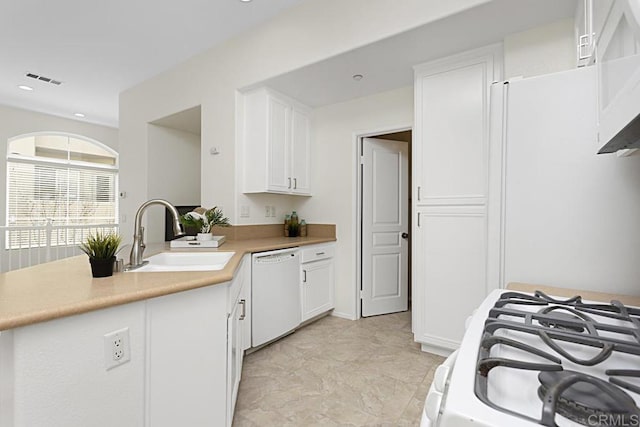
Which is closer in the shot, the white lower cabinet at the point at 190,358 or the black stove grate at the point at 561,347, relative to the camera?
the black stove grate at the point at 561,347

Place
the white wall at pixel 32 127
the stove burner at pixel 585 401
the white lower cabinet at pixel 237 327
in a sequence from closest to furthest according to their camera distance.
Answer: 1. the stove burner at pixel 585 401
2. the white lower cabinet at pixel 237 327
3. the white wall at pixel 32 127

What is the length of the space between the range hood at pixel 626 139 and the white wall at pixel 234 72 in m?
1.51

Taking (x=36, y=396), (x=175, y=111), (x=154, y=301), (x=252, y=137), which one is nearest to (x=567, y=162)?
(x=154, y=301)

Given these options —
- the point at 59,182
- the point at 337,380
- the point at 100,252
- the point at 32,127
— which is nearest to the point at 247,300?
the point at 337,380

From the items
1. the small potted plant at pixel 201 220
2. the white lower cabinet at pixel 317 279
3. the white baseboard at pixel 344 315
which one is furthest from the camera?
the white baseboard at pixel 344 315

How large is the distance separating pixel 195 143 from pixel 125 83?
3.85 feet

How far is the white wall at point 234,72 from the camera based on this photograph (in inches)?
92.5

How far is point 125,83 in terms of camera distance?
442cm

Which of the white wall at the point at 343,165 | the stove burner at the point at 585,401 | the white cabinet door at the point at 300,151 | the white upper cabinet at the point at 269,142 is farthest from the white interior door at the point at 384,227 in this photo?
the stove burner at the point at 585,401

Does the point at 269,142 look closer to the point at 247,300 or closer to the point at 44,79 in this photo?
the point at 247,300

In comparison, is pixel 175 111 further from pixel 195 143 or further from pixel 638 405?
pixel 638 405

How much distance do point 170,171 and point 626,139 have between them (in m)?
4.79

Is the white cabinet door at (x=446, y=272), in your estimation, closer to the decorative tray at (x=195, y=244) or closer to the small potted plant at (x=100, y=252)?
the decorative tray at (x=195, y=244)

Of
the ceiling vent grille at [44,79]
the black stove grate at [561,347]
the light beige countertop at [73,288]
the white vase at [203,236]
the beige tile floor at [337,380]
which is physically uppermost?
the ceiling vent grille at [44,79]
